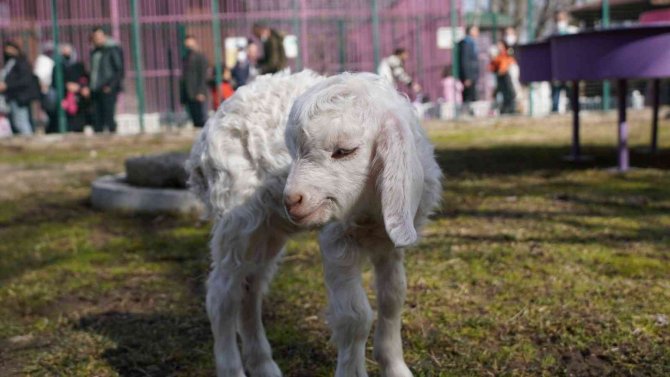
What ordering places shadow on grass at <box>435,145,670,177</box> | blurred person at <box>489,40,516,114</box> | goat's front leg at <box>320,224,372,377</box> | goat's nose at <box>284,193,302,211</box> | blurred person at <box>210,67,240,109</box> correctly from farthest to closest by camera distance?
1. blurred person at <box>489,40,516,114</box>
2. blurred person at <box>210,67,240,109</box>
3. shadow on grass at <box>435,145,670,177</box>
4. goat's front leg at <box>320,224,372,377</box>
5. goat's nose at <box>284,193,302,211</box>

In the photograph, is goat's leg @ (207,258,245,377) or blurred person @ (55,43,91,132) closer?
goat's leg @ (207,258,245,377)

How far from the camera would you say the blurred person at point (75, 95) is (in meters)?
16.5

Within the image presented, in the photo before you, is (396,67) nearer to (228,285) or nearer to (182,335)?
(182,335)

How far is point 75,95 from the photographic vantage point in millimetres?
16562

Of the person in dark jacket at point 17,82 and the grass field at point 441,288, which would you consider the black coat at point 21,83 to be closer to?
the person in dark jacket at point 17,82

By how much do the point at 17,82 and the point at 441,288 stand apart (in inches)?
532

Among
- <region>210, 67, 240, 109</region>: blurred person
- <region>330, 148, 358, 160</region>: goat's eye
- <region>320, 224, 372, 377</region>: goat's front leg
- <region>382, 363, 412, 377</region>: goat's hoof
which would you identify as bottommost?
<region>382, 363, 412, 377</region>: goat's hoof

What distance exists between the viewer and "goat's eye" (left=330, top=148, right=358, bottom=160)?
8.81 ft

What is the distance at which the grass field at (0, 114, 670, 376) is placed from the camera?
372 cm

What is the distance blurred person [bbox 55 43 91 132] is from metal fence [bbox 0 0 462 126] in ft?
4.84

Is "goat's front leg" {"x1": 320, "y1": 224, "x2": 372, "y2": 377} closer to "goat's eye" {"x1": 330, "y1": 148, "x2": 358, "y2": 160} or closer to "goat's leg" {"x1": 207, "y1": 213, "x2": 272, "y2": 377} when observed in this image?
"goat's eye" {"x1": 330, "y1": 148, "x2": 358, "y2": 160}

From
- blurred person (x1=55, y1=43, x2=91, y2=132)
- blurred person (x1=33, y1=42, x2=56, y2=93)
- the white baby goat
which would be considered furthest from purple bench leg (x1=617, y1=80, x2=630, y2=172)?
blurred person (x1=33, y1=42, x2=56, y2=93)

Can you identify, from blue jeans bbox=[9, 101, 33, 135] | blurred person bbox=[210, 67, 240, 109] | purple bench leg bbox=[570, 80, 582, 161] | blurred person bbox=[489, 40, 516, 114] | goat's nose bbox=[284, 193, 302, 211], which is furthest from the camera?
blurred person bbox=[489, 40, 516, 114]

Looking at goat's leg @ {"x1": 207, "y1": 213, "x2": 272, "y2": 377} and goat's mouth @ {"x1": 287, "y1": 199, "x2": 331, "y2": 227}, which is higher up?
goat's mouth @ {"x1": 287, "y1": 199, "x2": 331, "y2": 227}
